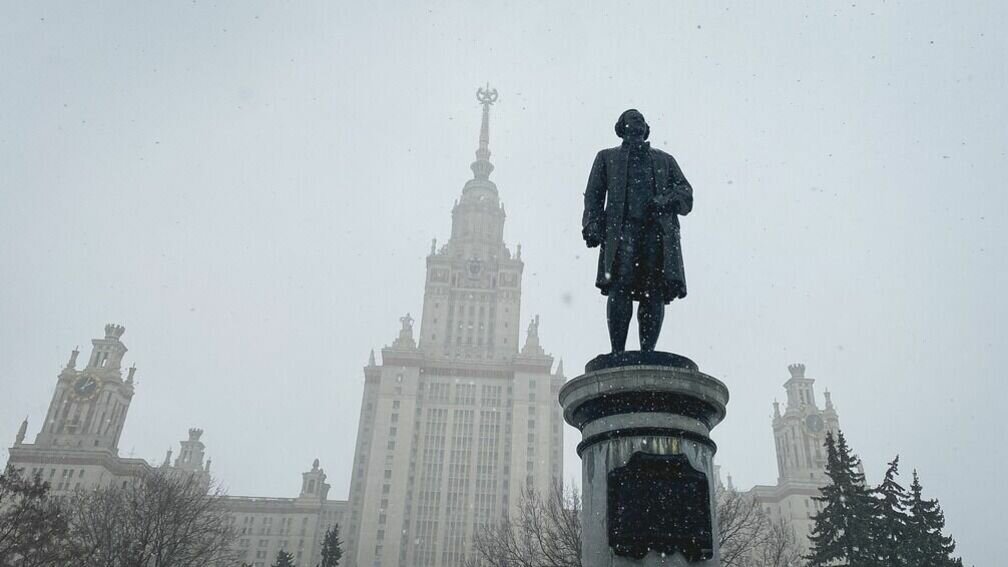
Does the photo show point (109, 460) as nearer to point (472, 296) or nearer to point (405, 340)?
point (405, 340)

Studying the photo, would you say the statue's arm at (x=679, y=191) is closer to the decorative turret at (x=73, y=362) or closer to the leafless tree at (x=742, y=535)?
the leafless tree at (x=742, y=535)

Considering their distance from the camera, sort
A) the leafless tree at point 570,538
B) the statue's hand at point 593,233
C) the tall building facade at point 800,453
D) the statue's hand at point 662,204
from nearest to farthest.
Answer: the statue's hand at point 662,204 < the statue's hand at point 593,233 < the leafless tree at point 570,538 < the tall building facade at point 800,453

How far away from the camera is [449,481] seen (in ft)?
322

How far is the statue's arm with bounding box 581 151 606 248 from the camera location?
25.3 feet

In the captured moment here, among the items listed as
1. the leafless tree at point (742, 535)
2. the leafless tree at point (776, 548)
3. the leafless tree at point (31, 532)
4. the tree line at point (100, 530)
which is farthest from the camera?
the leafless tree at point (776, 548)

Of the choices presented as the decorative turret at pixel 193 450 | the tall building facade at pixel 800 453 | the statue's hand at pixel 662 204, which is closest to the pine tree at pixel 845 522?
the statue's hand at pixel 662 204

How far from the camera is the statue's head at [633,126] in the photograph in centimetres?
795

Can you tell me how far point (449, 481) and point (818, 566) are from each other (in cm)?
7184

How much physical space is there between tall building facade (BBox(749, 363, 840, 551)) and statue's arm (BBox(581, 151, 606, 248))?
103708mm

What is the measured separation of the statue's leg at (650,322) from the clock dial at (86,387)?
383 ft

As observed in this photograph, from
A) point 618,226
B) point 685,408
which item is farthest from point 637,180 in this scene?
point 685,408

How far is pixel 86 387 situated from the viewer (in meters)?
104

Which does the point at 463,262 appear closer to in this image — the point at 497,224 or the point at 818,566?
the point at 497,224

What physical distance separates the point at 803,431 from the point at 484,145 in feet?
255
